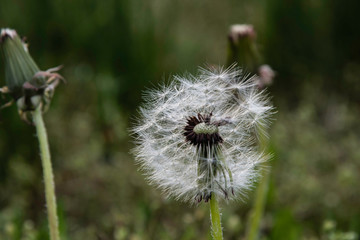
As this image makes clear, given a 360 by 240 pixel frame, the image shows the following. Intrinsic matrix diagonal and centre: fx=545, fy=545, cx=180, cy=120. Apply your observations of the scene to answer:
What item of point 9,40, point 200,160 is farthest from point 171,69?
point 200,160

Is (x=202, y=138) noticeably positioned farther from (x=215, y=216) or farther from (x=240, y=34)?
(x=240, y=34)

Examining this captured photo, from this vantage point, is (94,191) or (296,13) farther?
(296,13)

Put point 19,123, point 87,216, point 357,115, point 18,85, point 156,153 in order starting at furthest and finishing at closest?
point 357,115 → point 19,123 → point 87,216 → point 18,85 → point 156,153

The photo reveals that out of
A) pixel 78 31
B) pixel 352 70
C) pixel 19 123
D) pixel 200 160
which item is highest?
pixel 78 31

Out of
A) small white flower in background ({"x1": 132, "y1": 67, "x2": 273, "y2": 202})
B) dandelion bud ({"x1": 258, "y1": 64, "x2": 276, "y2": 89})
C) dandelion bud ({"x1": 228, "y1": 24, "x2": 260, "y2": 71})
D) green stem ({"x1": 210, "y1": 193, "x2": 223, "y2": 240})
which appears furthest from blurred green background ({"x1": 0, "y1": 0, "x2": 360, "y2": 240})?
green stem ({"x1": 210, "y1": 193, "x2": 223, "y2": 240})

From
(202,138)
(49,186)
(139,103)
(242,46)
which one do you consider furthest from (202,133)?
(139,103)

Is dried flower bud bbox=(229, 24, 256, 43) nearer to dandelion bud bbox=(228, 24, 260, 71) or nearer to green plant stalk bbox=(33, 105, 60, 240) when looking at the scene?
dandelion bud bbox=(228, 24, 260, 71)

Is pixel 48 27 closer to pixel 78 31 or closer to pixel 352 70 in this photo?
pixel 78 31
